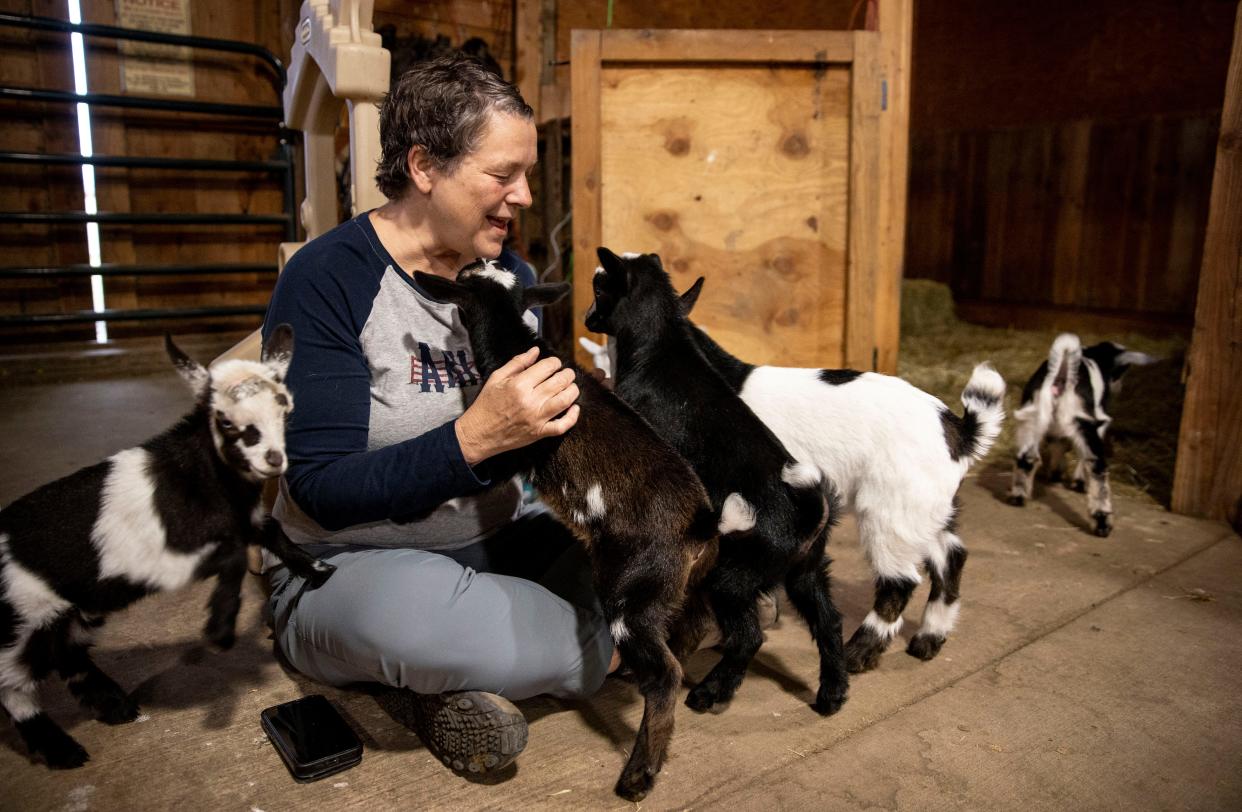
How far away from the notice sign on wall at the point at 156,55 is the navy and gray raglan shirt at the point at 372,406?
16.4ft

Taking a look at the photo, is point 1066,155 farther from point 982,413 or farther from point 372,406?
point 372,406

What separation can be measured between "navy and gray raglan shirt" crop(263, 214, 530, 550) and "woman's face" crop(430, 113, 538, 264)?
146 millimetres

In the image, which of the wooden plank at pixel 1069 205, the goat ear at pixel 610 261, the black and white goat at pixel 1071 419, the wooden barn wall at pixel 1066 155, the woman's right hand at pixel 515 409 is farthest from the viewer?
the wooden plank at pixel 1069 205

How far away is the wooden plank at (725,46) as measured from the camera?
11.1 ft

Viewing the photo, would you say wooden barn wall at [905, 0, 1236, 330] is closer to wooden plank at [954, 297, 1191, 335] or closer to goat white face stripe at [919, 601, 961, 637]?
wooden plank at [954, 297, 1191, 335]

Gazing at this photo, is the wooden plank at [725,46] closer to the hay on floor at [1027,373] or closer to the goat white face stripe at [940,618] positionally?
the hay on floor at [1027,373]

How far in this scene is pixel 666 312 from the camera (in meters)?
2.25

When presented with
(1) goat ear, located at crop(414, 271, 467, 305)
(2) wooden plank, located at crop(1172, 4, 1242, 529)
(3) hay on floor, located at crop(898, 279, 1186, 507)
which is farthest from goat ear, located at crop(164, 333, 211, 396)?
(3) hay on floor, located at crop(898, 279, 1186, 507)

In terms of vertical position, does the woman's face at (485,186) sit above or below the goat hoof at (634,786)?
above

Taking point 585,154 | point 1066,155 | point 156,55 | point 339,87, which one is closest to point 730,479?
point 339,87

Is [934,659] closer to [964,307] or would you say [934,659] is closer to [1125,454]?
[1125,454]

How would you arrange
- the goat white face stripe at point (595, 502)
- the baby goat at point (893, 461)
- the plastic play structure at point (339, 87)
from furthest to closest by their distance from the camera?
the plastic play structure at point (339, 87) → the baby goat at point (893, 461) → the goat white face stripe at point (595, 502)

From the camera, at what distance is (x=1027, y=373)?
555 cm

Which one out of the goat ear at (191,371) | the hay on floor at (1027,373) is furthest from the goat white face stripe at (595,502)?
the hay on floor at (1027,373)
